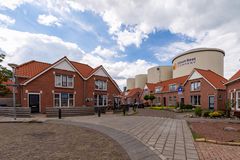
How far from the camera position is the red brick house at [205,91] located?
93.7 ft

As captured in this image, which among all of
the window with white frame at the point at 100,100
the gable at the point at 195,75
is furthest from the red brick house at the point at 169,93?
the window with white frame at the point at 100,100

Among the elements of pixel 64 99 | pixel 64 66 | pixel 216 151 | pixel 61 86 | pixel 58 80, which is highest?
pixel 64 66

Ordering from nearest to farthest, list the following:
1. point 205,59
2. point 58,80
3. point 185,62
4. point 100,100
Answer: point 58,80 → point 100,100 → point 205,59 → point 185,62

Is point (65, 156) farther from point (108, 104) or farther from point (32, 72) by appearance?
point (108, 104)

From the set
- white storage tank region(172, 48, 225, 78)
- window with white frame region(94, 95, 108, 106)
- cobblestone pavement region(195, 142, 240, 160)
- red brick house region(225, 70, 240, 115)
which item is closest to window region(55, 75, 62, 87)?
window with white frame region(94, 95, 108, 106)

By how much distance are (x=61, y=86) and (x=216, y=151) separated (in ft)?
69.9

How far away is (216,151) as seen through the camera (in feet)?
20.5

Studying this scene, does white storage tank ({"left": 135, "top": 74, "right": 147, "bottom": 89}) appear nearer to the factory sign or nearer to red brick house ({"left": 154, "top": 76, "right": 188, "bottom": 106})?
the factory sign

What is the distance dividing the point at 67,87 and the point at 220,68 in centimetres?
4648

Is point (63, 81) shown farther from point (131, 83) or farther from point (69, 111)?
point (131, 83)

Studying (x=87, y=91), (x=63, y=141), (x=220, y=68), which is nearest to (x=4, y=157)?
(x=63, y=141)

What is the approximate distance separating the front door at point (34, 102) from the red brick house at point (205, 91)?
26172 millimetres

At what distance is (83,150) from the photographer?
6.51m

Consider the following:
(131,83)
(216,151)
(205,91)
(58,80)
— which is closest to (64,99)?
(58,80)
